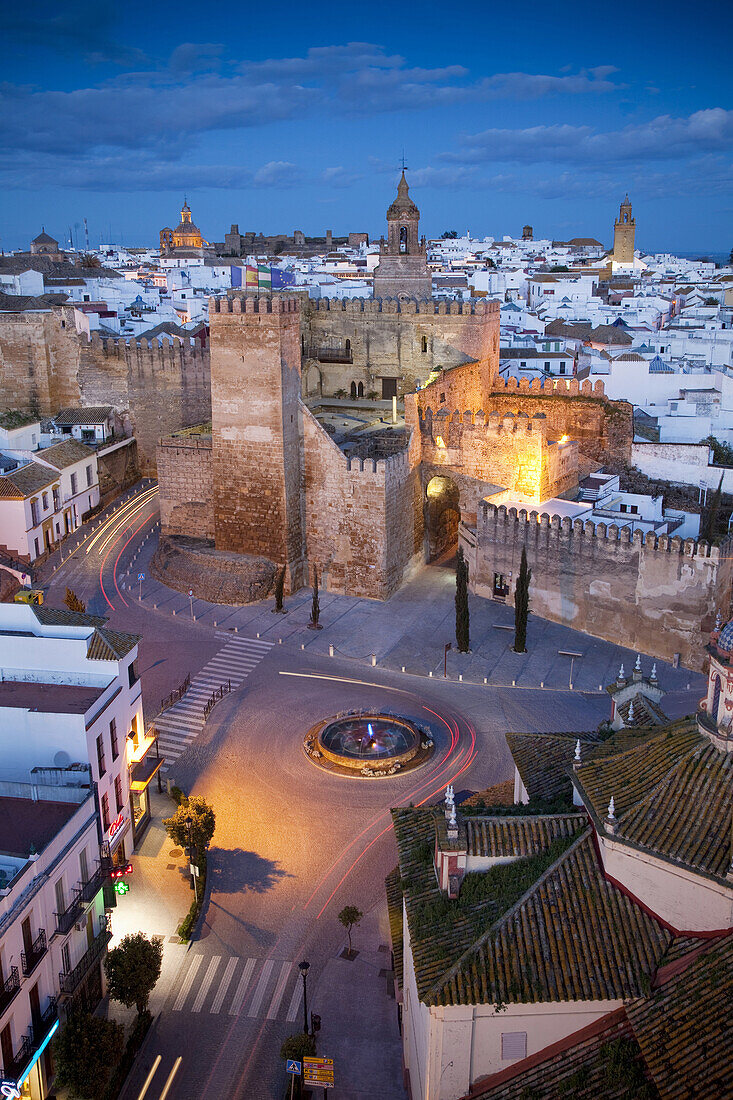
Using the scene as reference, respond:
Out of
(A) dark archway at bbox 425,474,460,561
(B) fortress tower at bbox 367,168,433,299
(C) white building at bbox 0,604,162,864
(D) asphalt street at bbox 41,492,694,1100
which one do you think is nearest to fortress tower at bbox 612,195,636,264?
(B) fortress tower at bbox 367,168,433,299

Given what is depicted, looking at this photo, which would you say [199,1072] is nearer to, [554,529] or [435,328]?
[554,529]

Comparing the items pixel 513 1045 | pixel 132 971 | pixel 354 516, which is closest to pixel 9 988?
pixel 132 971

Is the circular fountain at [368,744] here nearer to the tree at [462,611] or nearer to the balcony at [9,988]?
the tree at [462,611]

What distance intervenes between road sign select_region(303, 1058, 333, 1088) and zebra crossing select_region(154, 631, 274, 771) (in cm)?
1098

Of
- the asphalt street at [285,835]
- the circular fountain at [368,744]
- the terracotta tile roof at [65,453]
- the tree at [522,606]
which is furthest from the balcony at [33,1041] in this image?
the terracotta tile roof at [65,453]

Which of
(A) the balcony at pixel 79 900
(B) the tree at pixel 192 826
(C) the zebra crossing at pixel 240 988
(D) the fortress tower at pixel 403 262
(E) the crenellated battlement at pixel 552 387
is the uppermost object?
(D) the fortress tower at pixel 403 262

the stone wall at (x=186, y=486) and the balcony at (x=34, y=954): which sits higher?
the stone wall at (x=186, y=486)

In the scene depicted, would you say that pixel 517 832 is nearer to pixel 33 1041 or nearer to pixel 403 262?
pixel 33 1041

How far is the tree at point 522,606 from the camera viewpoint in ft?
94.6

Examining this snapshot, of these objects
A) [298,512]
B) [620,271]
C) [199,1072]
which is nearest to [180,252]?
[620,271]

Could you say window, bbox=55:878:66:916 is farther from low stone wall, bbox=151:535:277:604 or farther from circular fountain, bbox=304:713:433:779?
low stone wall, bbox=151:535:277:604

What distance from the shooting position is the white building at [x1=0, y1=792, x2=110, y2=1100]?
13.9 metres

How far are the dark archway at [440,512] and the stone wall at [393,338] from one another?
19.7ft

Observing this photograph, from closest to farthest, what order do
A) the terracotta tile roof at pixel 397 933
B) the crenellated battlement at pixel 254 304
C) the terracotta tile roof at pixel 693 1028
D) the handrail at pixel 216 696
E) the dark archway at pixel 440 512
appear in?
the terracotta tile roof at pixel 693 1028 → the terracotta tile roof at pixel 397 933 → the handrail at pixel 216 696 → the crenellated battlement at pixel 254 304 → the dark archway at pixel 440 512
